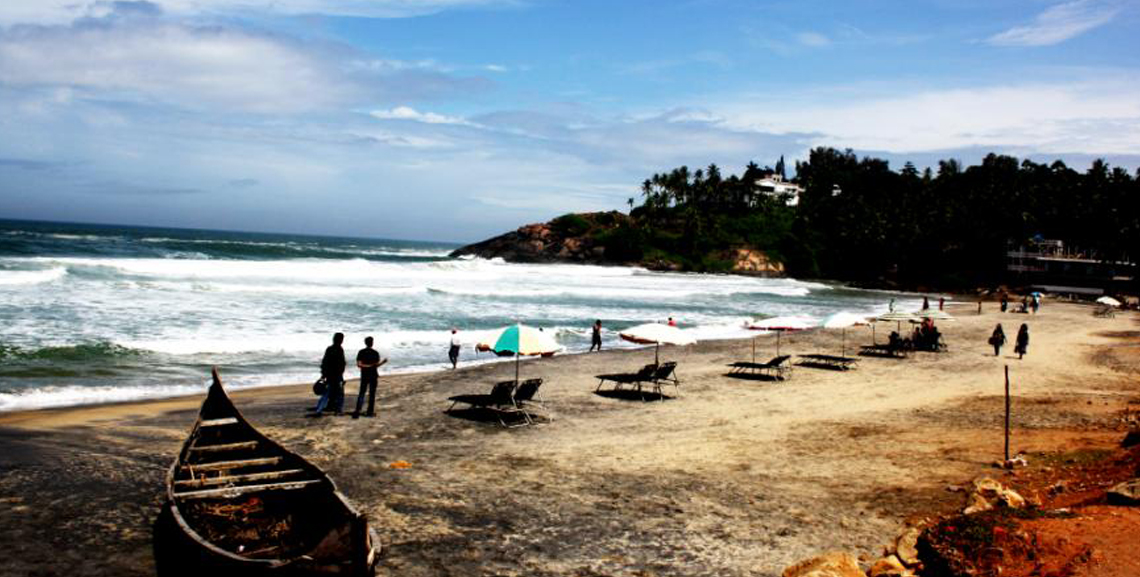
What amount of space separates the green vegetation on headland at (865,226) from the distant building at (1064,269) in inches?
44.2

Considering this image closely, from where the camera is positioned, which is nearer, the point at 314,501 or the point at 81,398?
the point at 314,501

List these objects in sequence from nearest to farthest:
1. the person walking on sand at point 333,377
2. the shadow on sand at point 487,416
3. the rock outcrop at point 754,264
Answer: the person walking on sand at point 333,377 < the shadow on sand at point 487,416 < the rock outcrop at point 754,264

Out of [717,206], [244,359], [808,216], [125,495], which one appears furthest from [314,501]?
[717,206]

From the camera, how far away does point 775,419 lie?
52.4 feet

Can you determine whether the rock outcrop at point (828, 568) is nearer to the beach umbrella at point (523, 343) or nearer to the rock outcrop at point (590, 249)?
the beach umbrella at point (523, 343)

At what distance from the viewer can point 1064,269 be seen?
79.6 meters

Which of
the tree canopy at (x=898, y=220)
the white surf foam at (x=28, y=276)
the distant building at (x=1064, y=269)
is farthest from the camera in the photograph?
the tree canopy at (x=898, y=220)

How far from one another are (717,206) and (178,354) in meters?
110

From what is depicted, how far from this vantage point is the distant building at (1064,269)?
242 feet

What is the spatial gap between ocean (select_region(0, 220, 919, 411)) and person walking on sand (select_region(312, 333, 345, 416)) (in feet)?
11.4

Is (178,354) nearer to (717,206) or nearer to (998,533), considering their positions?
(998,533)

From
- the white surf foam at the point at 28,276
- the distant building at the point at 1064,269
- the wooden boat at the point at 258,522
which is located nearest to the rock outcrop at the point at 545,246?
the distant building at the point at 1064,269

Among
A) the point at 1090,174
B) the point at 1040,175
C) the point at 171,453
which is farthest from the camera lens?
the point at 1040,175

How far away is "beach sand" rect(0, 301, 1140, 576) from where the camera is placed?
28.1 ft
